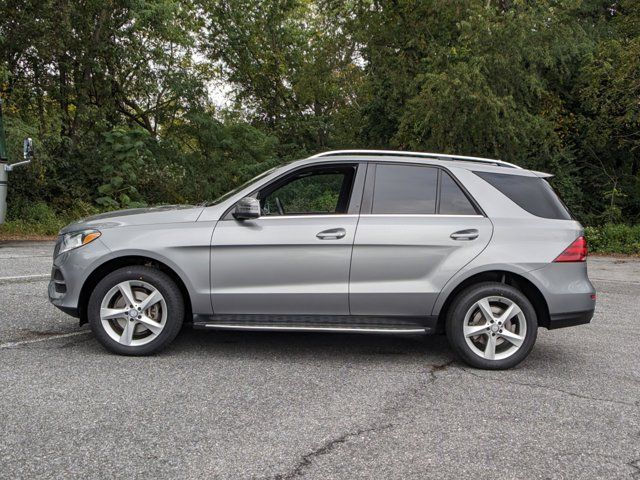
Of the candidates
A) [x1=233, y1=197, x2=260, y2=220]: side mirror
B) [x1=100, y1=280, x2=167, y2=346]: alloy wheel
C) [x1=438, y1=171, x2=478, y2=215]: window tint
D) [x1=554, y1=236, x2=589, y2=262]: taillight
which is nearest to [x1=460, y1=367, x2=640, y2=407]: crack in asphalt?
[x1=554, y1=236, x2=589, y2=262]: taillight

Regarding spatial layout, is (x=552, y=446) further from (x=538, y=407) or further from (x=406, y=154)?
(x=406, y=154)

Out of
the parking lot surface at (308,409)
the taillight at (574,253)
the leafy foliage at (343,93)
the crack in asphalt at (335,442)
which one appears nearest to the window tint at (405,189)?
the taillight at (574,253)

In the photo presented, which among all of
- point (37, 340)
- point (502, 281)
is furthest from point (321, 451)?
point (37, 340)

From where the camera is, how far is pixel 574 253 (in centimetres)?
514

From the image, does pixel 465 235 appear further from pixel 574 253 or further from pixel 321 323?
pixel 321 323

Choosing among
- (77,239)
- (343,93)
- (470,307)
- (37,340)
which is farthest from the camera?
(343,93)

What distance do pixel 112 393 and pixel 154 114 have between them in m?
21.0

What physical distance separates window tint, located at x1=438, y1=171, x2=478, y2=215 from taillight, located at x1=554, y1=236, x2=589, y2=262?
78 centimetres

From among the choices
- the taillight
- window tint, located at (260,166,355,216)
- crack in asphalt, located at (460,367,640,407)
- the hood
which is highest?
window tint, located at (260,166,355,216)

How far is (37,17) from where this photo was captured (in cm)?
1836

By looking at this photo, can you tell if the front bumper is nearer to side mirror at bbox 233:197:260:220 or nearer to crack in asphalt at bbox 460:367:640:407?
side mirror at bbox 233:197:260:220

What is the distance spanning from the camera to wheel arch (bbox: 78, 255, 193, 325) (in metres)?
5.19

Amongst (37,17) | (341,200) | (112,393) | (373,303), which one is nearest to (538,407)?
(373,303)

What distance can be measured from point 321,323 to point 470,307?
3.95 ft
